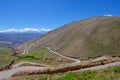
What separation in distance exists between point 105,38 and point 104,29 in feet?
76.8

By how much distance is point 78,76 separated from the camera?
62.2ft

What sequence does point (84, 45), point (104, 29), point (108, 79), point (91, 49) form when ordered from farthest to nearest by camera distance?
point (104, 29) → point (84, 45) → point (91, 49) → point (108, 79)

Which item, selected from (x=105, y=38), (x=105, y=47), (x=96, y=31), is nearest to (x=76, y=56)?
(x=105, y=47)

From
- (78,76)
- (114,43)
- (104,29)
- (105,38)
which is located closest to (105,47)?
(114,43)

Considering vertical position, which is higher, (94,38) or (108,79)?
(94,38)

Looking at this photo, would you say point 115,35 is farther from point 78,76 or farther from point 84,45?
point 78,76

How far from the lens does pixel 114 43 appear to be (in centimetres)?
15625

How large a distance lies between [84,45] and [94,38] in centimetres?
1397

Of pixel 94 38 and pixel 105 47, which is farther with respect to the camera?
pixel 94 38

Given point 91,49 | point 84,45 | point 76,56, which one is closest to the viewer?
point 76,56

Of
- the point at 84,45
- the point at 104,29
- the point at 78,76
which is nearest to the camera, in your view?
the point at 78,76

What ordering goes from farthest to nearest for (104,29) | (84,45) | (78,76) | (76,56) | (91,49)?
(104,29) → (84,45) → (91,49) → (76,56) → (78,76)

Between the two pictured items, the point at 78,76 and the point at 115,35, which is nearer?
the point at 78,76

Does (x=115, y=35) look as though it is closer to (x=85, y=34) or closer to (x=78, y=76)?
(x=85, y=34)
